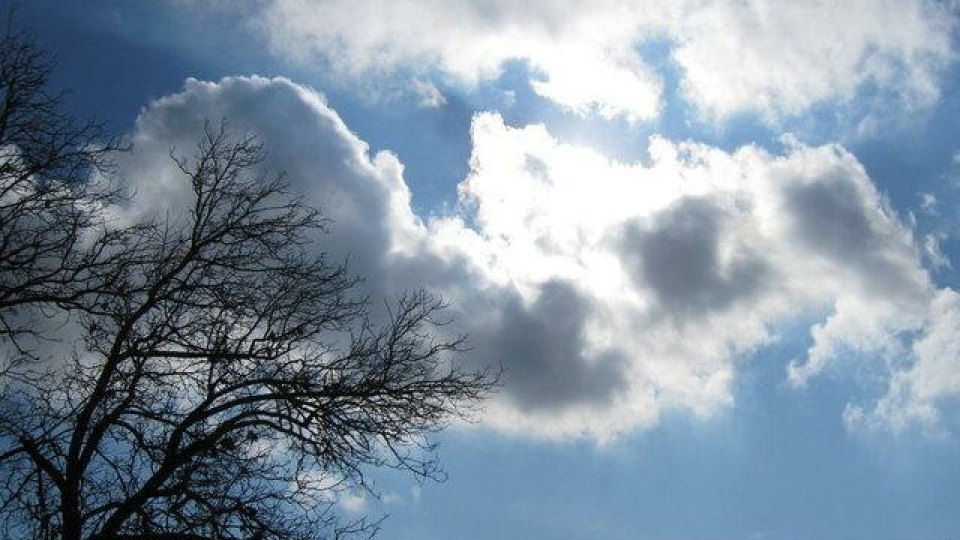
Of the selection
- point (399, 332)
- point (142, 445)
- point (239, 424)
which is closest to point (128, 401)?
point (142, 445)

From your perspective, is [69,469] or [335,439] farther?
[335,439]

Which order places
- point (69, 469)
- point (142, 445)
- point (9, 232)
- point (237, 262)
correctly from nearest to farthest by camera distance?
point (9, 232) → point (69, 469) → point (142, 445) → point (237, 262)

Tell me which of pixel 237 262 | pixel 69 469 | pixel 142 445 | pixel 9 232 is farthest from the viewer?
pixel 237 262

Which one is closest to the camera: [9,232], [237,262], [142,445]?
[9,232]

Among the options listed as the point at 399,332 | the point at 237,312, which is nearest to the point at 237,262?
the point at 237,312

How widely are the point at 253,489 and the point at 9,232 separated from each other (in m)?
4.19

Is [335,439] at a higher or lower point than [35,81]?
lower

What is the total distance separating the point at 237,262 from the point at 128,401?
2.23 metres

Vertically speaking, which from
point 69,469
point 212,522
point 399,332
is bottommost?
point 212,522

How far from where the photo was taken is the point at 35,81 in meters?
9.06

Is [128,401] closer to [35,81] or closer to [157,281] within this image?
[157,281]

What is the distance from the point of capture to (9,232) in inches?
344

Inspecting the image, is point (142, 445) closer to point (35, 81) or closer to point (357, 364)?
point (357, 364)

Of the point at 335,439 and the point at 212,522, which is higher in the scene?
the point at 335,439
